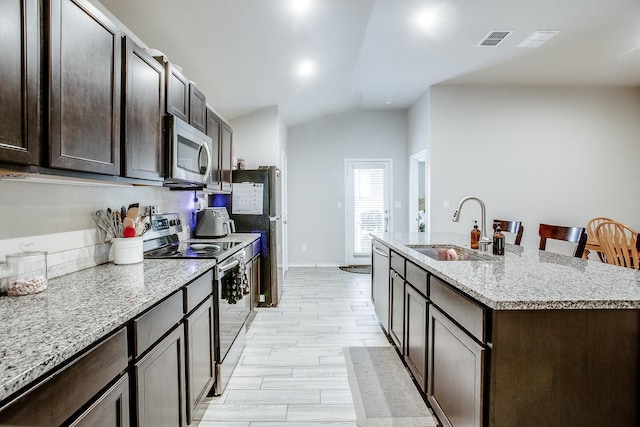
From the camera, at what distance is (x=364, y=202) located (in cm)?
637

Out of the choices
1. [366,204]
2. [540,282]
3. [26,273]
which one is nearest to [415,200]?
[366,204]

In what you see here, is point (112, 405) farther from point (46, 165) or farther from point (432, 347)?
point (432, 347)

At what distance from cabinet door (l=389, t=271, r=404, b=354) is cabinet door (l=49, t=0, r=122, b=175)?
1.92 metres

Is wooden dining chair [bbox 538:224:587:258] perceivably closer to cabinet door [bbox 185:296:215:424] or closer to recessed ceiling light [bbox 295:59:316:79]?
cabinet door [bbox 185:296:215:424]

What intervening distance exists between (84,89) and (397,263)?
2.13 metres

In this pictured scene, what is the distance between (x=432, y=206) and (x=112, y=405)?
14.2ft

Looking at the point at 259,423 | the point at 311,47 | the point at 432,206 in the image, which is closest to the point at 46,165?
the point at 259,423

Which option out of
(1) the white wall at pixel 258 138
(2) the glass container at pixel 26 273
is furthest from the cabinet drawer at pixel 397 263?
(1) the white wall at pixel 258 138

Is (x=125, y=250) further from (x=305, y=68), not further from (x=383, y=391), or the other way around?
(x=305, y=68)

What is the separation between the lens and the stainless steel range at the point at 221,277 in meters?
2.16

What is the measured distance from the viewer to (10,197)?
4.52 ft

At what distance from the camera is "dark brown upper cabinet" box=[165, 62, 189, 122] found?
2.08 meters

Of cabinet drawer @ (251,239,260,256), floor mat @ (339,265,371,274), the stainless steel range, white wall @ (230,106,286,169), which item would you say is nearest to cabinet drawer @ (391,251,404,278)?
the stainless steel range

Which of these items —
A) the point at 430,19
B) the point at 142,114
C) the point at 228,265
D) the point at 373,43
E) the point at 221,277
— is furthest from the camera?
the point at 373,43
